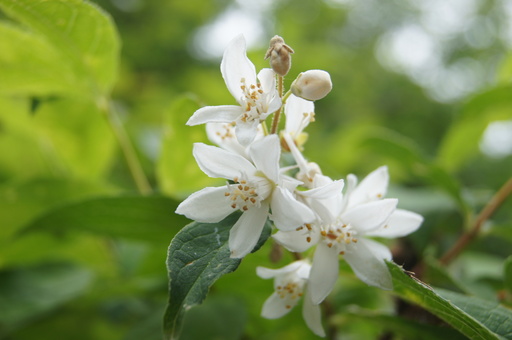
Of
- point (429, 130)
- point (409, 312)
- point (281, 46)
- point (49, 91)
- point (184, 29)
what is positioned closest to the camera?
point (281, 46)

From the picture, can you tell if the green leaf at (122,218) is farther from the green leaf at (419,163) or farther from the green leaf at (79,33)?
the green leaf at (419,163)

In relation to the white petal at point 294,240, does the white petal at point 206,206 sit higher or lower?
higher

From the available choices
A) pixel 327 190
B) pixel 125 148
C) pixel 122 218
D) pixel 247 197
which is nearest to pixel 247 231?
pixel 247 197

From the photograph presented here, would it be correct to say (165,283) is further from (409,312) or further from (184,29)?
(184,29)

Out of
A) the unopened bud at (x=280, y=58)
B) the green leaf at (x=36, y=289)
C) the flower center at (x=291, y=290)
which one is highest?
the unopened bud at (x=280, y=58)

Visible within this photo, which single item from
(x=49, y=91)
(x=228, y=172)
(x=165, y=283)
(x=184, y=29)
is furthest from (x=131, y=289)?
(x=184, y=29)

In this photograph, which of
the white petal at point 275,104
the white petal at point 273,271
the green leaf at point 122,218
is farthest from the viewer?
the green leaf at point 122,218

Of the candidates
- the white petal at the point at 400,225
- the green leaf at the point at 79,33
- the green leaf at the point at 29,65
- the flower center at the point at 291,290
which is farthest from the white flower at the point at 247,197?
the green leaf at the point at 29,65
